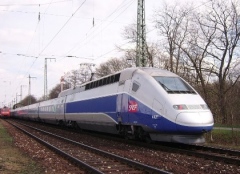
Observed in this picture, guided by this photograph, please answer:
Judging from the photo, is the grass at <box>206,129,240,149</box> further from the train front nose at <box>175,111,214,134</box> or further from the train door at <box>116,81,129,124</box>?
the train front nose at <box>175,111,214,134</box>

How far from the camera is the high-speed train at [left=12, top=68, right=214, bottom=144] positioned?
1284 cm

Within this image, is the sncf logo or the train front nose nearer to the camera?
the train front nose

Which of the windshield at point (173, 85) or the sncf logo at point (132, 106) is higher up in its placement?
the windshield at point (173, 85)

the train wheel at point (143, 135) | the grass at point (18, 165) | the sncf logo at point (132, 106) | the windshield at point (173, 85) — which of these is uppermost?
the windshield at point (173, 85)

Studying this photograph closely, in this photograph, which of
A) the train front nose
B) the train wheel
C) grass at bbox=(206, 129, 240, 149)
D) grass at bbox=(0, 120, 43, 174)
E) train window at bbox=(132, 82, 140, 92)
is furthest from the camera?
grass at bbox=(206, 129, 240, 149)

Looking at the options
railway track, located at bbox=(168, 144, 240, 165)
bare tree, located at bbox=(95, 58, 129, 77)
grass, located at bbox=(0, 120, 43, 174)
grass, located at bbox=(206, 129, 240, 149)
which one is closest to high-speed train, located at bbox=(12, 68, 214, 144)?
railway track, located at bbox=(168, 144, 240, 165)

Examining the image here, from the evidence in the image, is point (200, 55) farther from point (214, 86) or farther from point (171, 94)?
point (171, 94)

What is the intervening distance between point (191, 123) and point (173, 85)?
238 cm

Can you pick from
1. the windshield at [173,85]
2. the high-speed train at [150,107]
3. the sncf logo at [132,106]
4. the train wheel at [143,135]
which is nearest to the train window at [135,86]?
the high-speed train at [150,107]

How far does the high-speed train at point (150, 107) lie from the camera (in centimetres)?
1284

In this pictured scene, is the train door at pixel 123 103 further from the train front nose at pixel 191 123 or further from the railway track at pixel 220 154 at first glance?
the train front nose at pixel 191 123

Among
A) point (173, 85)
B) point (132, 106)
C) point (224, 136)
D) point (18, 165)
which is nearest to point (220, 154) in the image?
point (173, 85)

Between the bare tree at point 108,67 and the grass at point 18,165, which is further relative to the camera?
the bare tree at point 108,67

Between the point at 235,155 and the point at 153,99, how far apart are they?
11.8ft
